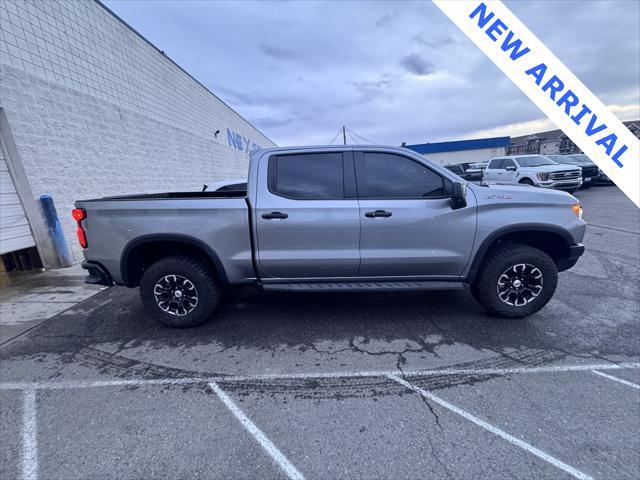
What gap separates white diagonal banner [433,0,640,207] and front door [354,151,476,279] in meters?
1.15

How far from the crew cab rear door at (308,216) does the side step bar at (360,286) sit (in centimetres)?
10

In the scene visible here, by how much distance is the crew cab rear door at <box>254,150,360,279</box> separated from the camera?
3.06 metres

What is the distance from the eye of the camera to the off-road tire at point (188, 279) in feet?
10.5

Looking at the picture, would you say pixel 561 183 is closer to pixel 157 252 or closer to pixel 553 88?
pixel 553 88

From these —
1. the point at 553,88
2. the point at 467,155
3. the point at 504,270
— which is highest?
the point at 467,155

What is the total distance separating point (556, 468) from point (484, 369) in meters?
0.90

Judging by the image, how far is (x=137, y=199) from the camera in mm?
3199

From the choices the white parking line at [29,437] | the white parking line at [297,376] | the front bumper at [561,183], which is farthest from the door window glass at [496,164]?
the white parking line at [29,437]

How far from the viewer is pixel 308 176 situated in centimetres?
322

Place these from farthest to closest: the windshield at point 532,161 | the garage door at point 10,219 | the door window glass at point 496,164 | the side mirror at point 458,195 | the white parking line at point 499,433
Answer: the door window glass at point 496,164 < the windshield at point 532,161 < the garage door at point 10,219 < the side mirror at point 458,195 < the white parking line at point 499,433

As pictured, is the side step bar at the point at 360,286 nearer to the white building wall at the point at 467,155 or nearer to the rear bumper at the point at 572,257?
the rear bumper at the point at 572,257

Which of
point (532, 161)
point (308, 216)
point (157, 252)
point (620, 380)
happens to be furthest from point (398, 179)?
point (532, 161)

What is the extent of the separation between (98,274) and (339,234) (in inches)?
113

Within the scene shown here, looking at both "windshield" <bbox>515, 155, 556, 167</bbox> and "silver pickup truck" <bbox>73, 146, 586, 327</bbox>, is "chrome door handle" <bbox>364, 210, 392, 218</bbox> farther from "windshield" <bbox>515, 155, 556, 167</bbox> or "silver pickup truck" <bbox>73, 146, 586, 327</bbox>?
"windshield" <bbox>515, 155, 556, 167</bbox>
